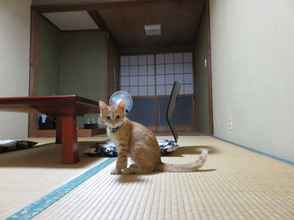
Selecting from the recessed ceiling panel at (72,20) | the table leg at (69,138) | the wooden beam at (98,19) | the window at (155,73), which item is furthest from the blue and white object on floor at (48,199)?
the window at (155,73)

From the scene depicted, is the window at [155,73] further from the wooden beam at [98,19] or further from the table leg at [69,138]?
the table leg at [69,138]

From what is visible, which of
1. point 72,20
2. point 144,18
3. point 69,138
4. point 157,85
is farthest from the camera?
point 157,85

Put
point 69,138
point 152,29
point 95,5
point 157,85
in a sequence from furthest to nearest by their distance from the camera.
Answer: point 157,85 < point 152,29 < point 95,5 < point 69,138

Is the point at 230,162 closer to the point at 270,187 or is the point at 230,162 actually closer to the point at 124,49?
the point at 270,187

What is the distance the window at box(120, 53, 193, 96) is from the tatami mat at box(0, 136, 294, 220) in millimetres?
5207

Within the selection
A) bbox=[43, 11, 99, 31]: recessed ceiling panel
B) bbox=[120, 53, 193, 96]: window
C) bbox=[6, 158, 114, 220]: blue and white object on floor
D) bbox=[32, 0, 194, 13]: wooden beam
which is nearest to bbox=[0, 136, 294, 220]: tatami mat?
bbox=[6, 158, 114, 220]: blue and white object on floor

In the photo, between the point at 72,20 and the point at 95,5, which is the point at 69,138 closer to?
the point at 95,5

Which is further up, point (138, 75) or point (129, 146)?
point (138, 75)

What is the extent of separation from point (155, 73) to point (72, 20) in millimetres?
2484

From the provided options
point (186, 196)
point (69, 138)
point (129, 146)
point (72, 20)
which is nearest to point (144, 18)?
point (72, 20)

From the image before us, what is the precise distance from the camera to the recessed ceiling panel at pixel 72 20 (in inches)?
186

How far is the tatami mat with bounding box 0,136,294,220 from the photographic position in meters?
0.72

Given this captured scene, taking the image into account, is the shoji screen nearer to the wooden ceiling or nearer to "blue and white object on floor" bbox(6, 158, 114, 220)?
the wooden ceiling

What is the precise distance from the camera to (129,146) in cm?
128
